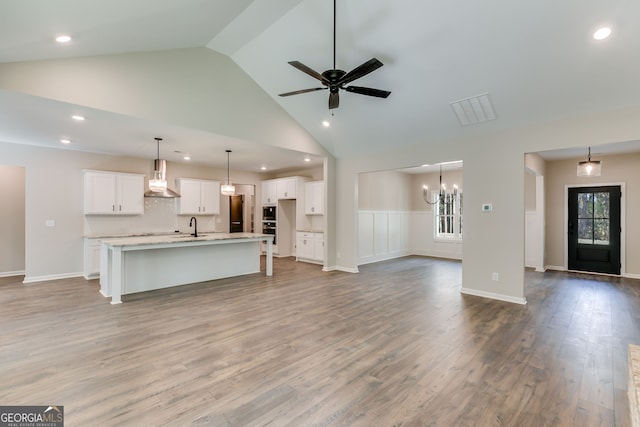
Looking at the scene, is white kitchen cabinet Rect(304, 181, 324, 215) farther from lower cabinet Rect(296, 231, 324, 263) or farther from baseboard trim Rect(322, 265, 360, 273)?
baseboard trim Rect(322, 265, 360, 273)

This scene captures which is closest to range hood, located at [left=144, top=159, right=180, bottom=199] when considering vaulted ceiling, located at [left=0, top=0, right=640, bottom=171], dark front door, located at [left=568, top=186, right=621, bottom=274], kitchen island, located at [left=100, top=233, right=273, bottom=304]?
kitchen island, located at [left=100, top=233, right=273, bottom=304]

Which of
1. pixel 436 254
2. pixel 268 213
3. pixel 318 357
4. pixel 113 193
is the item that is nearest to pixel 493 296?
pixel 318 357

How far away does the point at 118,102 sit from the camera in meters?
3.85

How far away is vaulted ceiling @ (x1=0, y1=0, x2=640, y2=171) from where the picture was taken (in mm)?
2844

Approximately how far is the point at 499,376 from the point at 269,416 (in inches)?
75.8

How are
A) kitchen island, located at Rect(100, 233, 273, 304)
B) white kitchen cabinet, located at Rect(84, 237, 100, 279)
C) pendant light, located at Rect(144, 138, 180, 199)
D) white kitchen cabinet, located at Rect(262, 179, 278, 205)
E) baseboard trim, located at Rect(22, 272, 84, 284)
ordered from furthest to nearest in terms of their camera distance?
white kitchen cabinet, located at Rect(262, 179, 278, 205) → white kitchen cabinet, located at Rect(84, 237, 100, 279) → baseboard trim, located at Rect(22, 272, 84, 284) → pendant light, located at Rect(144, 138, 180, 199) → kitchen island, located at Rect(100, 233, 273, 304)

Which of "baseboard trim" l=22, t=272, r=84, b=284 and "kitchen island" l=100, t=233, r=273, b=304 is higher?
"kitchen island" l=100, t=233, r=273, b=304

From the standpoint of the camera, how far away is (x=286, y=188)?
28.8 ft

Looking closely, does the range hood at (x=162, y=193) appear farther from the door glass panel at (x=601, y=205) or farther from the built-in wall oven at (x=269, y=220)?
the door glass panel at (x=601, y=205)

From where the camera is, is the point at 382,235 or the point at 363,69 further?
the point at 382,235

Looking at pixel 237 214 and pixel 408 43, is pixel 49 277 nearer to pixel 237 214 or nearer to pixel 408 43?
pixel 237 214

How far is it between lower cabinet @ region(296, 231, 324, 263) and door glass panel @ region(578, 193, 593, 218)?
20.1 feet

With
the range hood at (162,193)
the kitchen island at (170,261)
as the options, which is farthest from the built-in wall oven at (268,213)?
the range hood at (162,193)

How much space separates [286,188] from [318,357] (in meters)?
6.36
